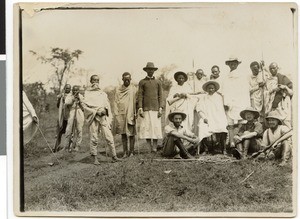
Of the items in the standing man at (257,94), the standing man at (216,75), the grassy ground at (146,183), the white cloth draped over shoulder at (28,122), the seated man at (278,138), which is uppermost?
the standing man at (216,75)

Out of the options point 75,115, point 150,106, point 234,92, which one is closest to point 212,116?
point 234,92

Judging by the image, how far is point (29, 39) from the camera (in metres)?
2.19

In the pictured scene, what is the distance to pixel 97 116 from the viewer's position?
220 cm

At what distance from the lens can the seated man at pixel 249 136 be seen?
2.19m

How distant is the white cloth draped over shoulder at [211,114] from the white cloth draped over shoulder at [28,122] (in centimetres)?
60

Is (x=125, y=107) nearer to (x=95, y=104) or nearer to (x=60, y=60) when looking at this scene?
(x=95, y=104)

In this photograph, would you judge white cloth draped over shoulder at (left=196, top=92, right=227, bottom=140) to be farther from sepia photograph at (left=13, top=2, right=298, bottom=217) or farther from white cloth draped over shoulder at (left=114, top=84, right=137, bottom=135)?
white cloth draped over shoulder at (left=114, top=84, right=137, bottom=135)

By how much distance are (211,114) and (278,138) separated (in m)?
0.26

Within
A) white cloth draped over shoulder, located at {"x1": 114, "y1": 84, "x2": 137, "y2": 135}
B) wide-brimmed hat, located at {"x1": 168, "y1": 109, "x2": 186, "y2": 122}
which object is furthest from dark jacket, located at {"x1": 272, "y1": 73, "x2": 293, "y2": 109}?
white cloth draped over shoulder, located at {"x1": 114, "y1": 84, "x2": 137, "y2": 135}

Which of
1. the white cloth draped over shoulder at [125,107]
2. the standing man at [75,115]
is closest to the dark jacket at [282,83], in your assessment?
the white cloth draped over shoulder at [125,107]

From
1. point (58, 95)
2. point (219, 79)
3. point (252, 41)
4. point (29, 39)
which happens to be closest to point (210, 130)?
point (219, 79)

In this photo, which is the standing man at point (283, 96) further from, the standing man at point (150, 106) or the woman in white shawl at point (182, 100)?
the standing man at point (150, 106)

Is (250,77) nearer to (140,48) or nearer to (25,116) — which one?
(140,48)

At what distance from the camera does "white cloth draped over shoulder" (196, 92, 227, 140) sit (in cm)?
219
